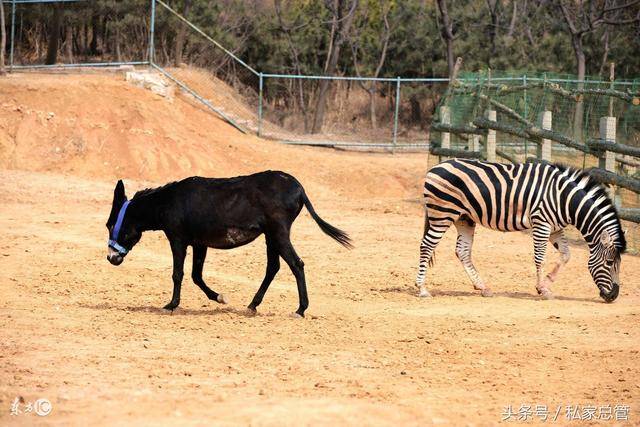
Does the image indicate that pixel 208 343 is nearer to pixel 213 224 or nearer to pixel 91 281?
pixel 213 224

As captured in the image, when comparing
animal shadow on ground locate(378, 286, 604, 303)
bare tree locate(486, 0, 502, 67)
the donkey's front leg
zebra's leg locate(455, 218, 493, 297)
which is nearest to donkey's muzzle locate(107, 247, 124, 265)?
the donkey's front leg

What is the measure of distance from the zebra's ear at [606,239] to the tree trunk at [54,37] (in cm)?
2007

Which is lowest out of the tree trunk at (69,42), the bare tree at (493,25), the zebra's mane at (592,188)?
the zebra's mane at (592,188)

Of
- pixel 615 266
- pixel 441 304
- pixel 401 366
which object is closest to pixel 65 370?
pixel 401 366

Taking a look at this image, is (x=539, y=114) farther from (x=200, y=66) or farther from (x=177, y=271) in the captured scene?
(x=200, y=66)

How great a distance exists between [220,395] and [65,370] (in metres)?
1.47

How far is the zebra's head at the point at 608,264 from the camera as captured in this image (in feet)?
39.0

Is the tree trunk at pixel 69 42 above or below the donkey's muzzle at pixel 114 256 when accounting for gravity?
above

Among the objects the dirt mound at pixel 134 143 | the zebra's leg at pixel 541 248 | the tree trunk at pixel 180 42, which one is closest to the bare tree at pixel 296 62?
the tree trunk at pixel 180 42

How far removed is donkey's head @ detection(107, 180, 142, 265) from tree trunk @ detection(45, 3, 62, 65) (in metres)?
18.7

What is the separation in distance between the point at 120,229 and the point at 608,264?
5.67m

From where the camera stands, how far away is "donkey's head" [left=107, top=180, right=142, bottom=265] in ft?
35.3

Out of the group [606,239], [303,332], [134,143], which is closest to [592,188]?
[606,239]

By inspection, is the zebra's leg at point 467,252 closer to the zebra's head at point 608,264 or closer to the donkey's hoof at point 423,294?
the donkey's hoof at point 423,294
